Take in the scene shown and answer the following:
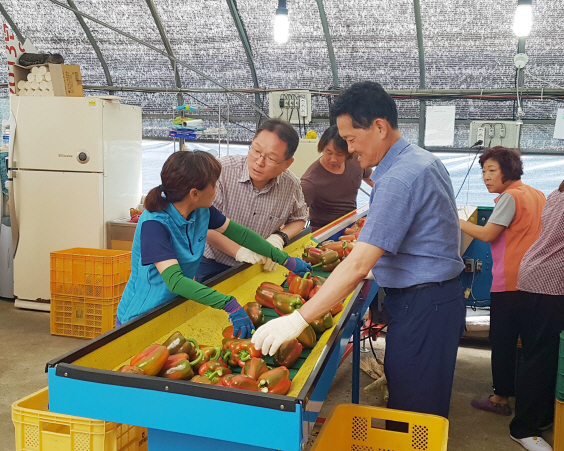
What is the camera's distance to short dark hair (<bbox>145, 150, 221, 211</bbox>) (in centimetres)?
226

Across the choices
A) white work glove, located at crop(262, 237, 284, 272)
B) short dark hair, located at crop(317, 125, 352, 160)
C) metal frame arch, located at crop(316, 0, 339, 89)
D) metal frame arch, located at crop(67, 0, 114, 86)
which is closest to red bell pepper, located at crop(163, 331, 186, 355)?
white work glove, located at crop(262, 237, 284, 272)

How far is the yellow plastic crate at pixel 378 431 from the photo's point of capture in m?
1.97

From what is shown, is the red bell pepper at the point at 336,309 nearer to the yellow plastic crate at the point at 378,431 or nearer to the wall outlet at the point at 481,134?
the yellow plastic crate at the point at 378,431

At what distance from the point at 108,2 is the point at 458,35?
4.78 m

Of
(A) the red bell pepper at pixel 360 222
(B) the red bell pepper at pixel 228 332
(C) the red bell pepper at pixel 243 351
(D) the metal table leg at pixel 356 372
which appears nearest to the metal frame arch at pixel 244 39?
(A) the red bell pepper at pixel 360 222

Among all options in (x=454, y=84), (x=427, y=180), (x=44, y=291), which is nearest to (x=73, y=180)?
(x=44, y=291)

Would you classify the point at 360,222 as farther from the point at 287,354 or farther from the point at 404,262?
the point at 287,354

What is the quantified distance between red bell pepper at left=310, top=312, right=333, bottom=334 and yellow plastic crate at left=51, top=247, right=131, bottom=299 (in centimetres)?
305

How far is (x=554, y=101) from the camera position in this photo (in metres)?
6.98

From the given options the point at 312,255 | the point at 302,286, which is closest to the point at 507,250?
the point at 312,255

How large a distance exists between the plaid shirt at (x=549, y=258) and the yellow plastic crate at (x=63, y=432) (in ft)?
7.84

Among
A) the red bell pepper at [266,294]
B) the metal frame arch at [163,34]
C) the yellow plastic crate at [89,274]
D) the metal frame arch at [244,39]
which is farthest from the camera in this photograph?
the metal frame arch at [163,34]

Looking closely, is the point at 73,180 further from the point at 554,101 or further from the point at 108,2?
the point at 554,101

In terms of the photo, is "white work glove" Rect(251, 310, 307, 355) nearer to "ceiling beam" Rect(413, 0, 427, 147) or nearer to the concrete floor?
the concrete floor
